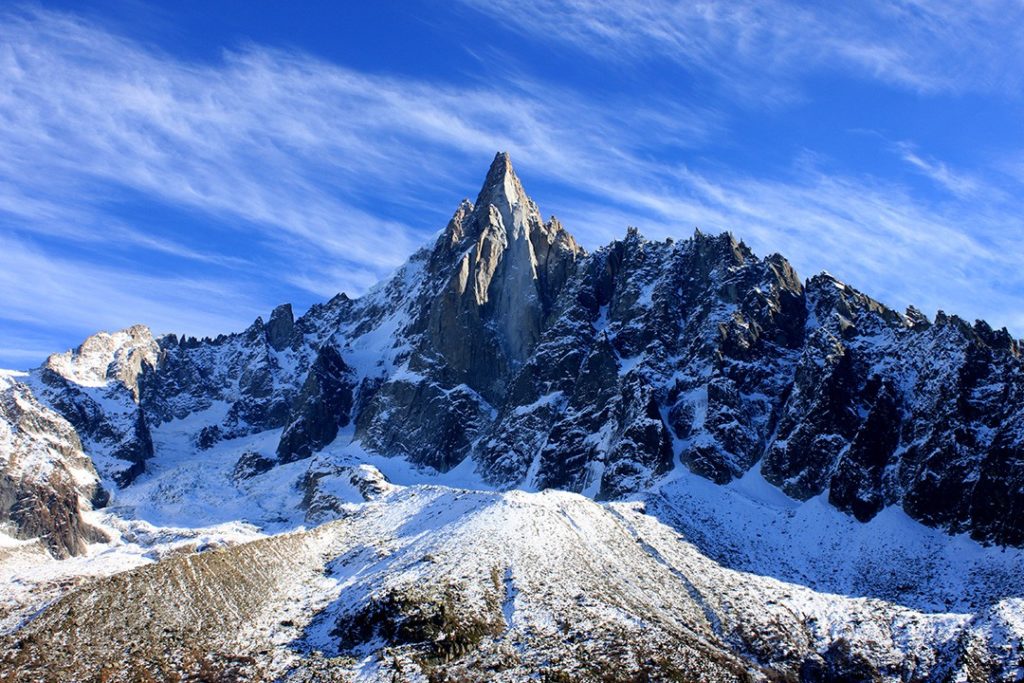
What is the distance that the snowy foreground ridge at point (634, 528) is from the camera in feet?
313

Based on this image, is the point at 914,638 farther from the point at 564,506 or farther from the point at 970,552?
the point at 564,506

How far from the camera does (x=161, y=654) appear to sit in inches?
3585

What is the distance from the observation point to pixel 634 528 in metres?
124

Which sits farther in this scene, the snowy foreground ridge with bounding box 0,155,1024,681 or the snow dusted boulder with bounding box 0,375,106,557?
the snow dusted boulder with bounding box 0,375,106,557

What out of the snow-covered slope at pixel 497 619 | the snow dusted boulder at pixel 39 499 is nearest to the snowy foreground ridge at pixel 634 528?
the snow-covered slope at pixel 497 619

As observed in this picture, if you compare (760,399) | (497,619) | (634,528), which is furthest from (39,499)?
(760,399)

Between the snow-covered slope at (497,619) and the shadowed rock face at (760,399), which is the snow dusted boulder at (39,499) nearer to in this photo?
the shadowed rock face at (760,399)

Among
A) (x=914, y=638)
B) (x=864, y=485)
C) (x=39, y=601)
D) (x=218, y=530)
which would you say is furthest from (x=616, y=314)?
(x=39, y=601)

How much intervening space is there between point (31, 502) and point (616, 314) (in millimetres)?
104348

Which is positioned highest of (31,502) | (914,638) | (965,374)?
(965,374)

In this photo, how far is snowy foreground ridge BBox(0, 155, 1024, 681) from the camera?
9544 cm

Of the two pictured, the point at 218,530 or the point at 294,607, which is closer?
the point at 294,607

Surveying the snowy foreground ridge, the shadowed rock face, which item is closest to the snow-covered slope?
the snowy foreground ridge

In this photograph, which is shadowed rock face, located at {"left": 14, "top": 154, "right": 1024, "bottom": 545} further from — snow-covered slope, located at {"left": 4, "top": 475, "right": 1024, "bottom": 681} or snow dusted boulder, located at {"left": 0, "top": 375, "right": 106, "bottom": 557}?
snow dusted boulder, located at {"left": 0, "top": 375, "right": 106, "bottom": 557}
